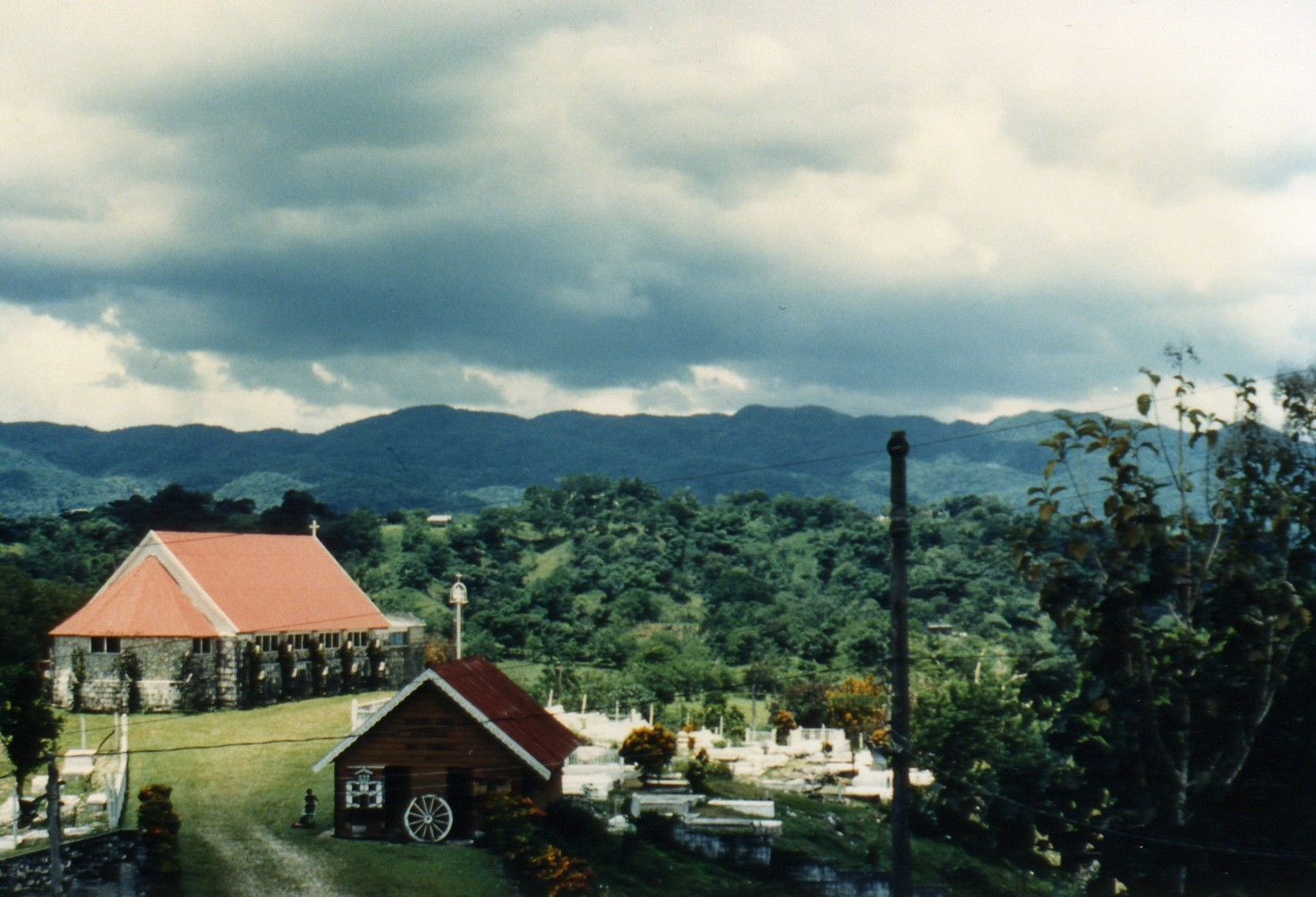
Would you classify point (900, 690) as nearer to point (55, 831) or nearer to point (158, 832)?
point (55, 831)

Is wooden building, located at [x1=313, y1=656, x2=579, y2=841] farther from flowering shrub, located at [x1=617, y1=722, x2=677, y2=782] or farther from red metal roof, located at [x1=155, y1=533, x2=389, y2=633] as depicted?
red metal roof, located at [x1=155, y1=533, x2=389, y2=633]

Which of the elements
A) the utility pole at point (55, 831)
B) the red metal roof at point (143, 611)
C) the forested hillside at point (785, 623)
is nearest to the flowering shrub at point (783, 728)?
the forested hillside at point (785, 623)

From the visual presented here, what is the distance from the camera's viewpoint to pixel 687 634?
94.6 m

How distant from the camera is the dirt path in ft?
91.9

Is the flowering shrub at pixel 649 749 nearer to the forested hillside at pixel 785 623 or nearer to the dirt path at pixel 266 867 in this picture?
the forested hillside at pixel 785 623

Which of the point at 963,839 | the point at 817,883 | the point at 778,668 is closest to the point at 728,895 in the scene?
the point at 817,883

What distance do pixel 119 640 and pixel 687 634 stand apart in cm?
4796

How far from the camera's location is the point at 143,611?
55844mm

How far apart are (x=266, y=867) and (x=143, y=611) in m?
29.3

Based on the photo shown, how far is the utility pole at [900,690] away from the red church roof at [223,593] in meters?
45.0

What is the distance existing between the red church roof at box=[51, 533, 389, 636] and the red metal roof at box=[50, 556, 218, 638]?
0.04m

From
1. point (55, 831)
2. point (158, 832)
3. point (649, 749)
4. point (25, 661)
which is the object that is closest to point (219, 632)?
point (25, 661)

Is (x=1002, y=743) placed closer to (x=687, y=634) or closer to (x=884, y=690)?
(x=884, y=690)

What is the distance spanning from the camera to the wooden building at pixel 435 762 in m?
31.4
